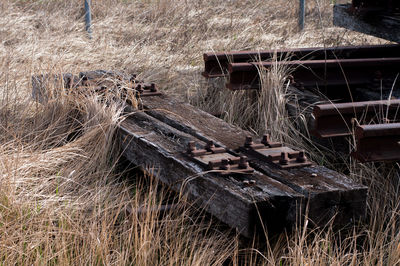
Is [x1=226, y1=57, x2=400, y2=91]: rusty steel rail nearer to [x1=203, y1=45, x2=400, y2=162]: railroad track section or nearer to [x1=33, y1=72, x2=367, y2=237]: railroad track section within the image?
[x1=203, y1=45, x2=400, y2=162]: railroad track section

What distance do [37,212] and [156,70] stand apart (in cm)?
405

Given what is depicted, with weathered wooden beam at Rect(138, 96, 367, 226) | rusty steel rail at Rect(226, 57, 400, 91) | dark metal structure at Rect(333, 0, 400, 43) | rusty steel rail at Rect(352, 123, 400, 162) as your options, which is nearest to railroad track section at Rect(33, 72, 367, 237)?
weathered wooden beam at Rect(138, 96, 367, 226)

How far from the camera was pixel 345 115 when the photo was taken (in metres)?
4.51

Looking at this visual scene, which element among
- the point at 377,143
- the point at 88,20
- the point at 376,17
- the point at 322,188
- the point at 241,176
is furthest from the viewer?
the point at 88,20

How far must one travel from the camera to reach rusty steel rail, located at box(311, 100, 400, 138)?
4.40 meters

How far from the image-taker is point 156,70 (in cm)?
753

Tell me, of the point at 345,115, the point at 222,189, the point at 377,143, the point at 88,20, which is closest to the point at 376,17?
the point at 345,115

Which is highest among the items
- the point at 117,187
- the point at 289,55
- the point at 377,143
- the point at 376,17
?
the point at 376,17

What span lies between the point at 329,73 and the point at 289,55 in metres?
0.71

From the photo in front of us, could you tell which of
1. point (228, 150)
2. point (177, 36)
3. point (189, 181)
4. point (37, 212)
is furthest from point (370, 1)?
point (37, 212)

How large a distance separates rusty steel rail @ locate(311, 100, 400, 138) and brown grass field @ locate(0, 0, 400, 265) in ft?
1.08

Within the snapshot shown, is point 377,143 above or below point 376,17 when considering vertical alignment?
below

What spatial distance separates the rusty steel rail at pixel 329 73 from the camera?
5875 millimetres

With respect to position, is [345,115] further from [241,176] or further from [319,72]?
[319,72]
